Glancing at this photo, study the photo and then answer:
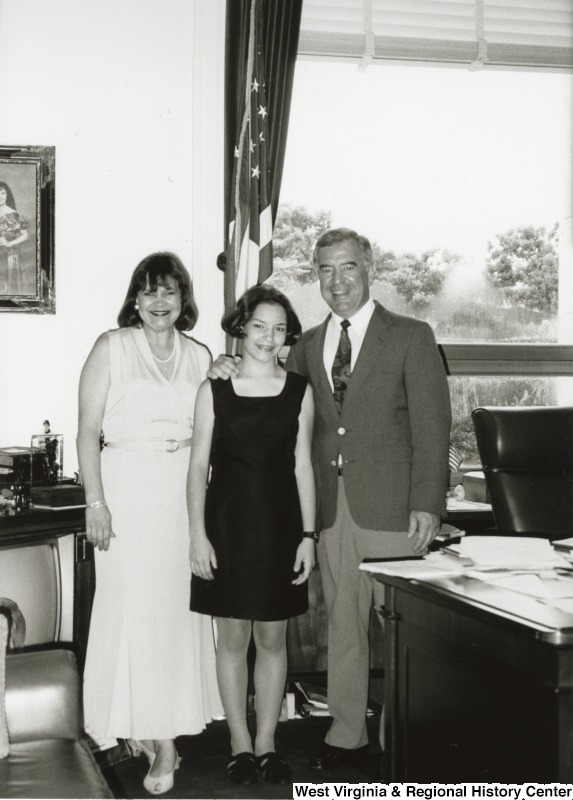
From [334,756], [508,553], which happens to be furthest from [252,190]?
[334,756]

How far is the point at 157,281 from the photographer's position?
249 cm

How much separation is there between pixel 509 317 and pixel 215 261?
1.43 metres

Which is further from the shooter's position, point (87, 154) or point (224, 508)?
point (87, 154)

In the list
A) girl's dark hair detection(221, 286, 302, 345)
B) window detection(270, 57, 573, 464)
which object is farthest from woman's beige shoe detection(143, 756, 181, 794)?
window detection(270, 57, 573, 464)

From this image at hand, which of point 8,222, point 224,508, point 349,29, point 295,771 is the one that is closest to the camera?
point 224,508

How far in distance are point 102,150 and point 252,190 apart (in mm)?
624

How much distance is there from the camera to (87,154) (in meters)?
3.18

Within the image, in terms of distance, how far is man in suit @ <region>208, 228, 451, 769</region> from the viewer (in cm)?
246

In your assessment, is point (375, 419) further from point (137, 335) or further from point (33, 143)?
point (33, 143)

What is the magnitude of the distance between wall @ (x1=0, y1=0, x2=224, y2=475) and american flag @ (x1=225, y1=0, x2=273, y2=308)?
0.14 meters

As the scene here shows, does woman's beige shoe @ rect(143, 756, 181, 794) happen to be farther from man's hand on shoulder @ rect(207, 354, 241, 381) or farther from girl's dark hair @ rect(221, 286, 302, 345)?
girl's dark hair @ rect(221, 286, 302, 345)

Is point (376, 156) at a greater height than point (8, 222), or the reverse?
point (376, 156)

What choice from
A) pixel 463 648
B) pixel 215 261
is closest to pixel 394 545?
pixel 463 648

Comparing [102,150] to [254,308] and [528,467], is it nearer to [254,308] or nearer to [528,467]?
[254,308]
